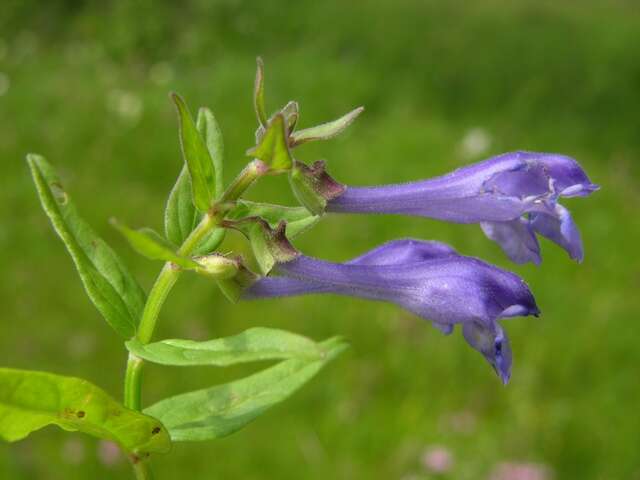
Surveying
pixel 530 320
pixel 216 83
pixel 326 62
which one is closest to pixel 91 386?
pixel 530 320

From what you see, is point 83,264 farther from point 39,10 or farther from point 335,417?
point 39,10

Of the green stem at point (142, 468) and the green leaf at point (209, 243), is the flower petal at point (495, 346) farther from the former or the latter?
the green stem at point (142, 468)

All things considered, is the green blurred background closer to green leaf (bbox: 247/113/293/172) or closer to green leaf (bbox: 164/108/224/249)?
green leaf (bbox: 164/108/224/249)

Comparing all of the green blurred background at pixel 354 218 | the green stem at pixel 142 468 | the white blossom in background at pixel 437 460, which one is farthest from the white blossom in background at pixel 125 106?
the green stem at pixel 142 468

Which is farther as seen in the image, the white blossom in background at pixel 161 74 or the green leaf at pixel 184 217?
the white blossom in background at pixel 161 74

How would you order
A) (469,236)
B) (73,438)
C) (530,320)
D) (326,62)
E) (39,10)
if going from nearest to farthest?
(73,438), (530,320), (469,236), (326,62), (39,10)

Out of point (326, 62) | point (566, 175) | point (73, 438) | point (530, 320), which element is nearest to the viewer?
point (566, 175)

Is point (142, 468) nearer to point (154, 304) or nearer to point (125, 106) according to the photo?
point (154, 304)

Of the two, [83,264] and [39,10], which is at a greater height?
[83,264]
